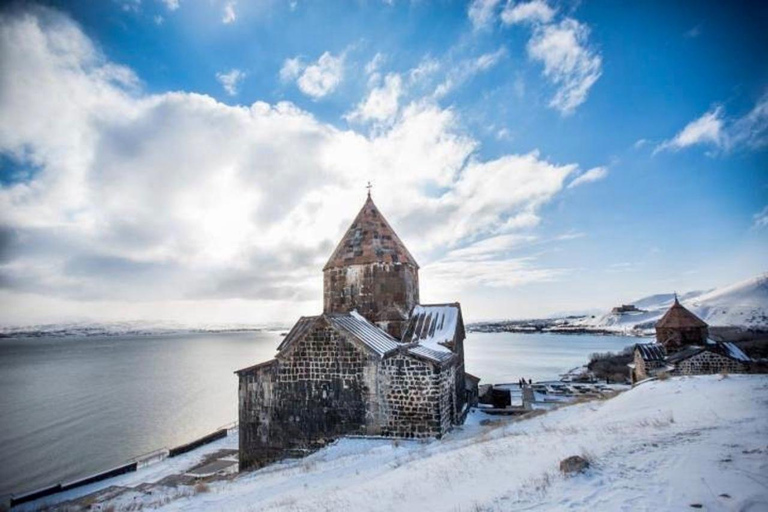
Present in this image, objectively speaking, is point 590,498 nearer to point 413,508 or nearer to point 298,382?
point 413,508

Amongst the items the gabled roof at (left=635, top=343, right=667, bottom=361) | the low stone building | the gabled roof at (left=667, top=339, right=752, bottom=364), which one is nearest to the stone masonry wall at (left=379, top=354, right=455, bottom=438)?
the gabled roof at (left=667, top=339, right=752, bottom=364)

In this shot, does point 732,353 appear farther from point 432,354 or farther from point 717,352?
point 432,354

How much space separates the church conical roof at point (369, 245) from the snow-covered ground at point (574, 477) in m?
7.02

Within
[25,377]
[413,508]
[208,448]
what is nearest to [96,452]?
[208,448]

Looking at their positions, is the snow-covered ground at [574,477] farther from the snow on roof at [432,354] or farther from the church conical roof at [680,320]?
the church conical roof at [680,320]

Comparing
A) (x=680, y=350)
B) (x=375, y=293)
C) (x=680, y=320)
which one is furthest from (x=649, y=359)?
(x=375, y=293)

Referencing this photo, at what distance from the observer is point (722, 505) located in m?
3.61

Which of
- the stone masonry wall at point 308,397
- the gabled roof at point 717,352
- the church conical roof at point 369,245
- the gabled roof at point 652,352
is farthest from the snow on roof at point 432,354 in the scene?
the gabled roof at point 652,352

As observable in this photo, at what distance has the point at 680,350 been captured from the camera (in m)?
27.8

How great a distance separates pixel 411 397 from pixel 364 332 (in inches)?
99.3

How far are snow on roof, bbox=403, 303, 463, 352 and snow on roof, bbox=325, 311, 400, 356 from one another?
1269 millimetres

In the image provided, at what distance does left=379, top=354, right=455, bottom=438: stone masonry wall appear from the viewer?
10953 mm

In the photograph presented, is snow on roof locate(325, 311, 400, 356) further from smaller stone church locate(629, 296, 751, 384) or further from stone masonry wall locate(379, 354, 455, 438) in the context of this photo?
smaller stone church locate(629, 296, 751, 384)

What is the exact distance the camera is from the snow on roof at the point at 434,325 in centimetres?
1440
